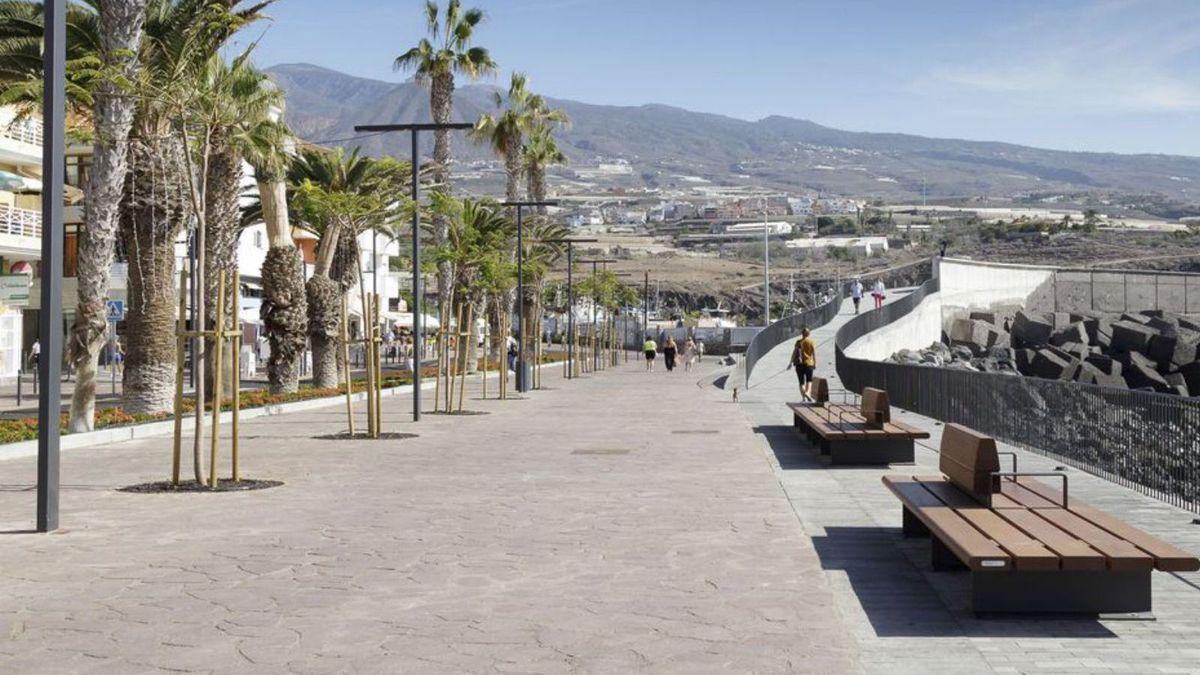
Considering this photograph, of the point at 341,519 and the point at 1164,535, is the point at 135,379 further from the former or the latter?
the point at 1164,535

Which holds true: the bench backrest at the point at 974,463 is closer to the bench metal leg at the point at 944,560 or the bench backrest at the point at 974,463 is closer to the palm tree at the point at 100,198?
the bench metal leg at the point at 944,560

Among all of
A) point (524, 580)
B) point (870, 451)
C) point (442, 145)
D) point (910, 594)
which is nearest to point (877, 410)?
point (870, 451)

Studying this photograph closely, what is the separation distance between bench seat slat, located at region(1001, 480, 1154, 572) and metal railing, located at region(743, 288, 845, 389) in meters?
30.4

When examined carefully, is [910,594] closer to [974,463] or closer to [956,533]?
[956,533]

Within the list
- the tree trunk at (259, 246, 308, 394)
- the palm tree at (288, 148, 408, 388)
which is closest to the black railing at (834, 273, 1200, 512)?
the tree trunk at (259, 246, 308, 394)

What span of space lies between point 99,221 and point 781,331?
108 ft

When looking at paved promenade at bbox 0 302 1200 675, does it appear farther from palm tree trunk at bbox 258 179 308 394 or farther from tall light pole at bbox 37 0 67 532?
palm tree trunk at bbox 258 179 308 394

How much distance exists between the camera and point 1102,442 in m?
15.8

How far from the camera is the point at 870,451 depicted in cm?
1709

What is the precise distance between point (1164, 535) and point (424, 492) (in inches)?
278

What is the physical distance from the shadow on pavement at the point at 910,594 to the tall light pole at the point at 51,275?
609cm

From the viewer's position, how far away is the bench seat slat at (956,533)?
753 centimetres

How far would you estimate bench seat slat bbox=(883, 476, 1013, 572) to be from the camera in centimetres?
753

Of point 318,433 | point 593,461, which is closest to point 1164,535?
point 593,461
